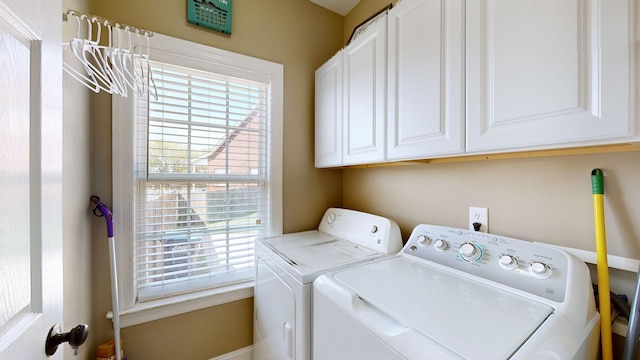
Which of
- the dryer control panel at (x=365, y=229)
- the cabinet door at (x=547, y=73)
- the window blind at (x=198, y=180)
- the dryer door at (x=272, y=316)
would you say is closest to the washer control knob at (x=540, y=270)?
the cabinet door at (x=547, y=73)

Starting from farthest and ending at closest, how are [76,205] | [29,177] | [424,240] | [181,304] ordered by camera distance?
[181,304] < [424,240] < [76,205] < [29,177]

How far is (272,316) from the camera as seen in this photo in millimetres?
1370

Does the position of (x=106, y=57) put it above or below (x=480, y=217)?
above

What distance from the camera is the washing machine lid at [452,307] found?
2.02 ft

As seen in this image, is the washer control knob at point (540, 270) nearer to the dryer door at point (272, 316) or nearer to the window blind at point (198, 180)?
the dryer door at point (272, 316)

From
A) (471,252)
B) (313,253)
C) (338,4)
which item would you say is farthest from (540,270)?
(338,4)

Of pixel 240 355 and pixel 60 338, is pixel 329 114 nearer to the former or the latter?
pixel 60 338

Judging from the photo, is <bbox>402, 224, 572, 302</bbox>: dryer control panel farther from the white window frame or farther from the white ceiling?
the white ceiling

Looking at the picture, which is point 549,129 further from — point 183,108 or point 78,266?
point 78,266

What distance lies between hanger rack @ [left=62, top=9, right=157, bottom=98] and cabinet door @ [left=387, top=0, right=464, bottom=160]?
3.84 feet

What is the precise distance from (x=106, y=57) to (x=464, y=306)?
1630 millimetres

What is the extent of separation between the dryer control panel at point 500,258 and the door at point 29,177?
1.33 meters

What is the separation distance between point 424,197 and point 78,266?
1.88 meters

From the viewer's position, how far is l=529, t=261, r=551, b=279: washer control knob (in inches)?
32.9
